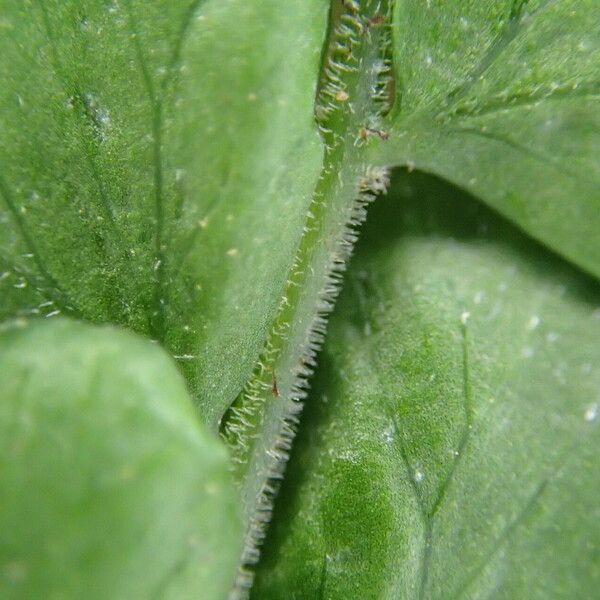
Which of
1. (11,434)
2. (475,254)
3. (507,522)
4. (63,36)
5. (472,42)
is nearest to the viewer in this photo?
(11,434)

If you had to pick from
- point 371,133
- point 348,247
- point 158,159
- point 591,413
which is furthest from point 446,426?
point 158,159

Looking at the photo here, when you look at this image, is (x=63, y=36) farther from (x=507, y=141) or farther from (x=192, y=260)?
(x=507, y=141)

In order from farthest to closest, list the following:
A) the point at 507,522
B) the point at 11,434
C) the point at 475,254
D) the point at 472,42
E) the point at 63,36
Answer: the point at 475,254, the point at 472,42, the point at 507,522, the point at 63,36, the point at 11,434

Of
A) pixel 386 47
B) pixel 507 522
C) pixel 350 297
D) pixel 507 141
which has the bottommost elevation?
pixel 507 522

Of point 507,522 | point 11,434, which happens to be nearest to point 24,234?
point 11,434

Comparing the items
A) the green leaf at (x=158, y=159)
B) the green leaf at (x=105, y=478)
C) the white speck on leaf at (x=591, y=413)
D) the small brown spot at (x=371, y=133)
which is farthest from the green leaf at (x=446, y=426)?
the green leaf at (x=105, y=478)

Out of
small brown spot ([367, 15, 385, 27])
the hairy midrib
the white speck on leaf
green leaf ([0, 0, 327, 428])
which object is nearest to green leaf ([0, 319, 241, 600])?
green leaf ([0, 0, 327, 428])

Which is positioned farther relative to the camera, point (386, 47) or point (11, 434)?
point (386, 47)

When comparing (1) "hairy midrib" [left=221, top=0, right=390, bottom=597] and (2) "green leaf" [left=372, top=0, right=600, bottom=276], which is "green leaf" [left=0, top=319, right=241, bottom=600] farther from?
(2) "green leaf" [left=372, top=0, right=600, bottom=276]
